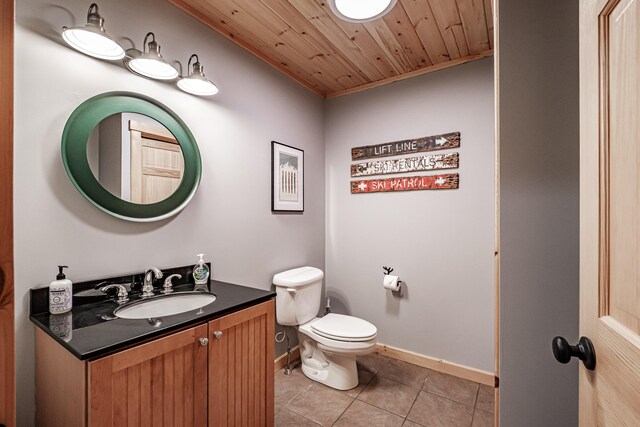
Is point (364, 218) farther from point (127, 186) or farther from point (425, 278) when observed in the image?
point (127, 186)

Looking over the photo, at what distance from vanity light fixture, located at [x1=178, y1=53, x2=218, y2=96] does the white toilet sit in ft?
4.44

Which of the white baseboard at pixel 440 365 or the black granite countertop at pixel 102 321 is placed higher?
the black granite countertop at pixel 102 321

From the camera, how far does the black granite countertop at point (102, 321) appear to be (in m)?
0.90

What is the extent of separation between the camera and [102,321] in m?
1.08

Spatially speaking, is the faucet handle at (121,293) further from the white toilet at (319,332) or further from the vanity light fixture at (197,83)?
the vanity light fixture at (197,83)

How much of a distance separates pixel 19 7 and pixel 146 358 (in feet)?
4.73

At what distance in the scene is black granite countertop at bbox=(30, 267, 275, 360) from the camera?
0.90 m

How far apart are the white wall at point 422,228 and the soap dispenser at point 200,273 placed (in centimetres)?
142

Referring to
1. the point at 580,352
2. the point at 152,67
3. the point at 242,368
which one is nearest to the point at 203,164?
the point at 152,67

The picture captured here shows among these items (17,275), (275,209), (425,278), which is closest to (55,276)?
(17,275)

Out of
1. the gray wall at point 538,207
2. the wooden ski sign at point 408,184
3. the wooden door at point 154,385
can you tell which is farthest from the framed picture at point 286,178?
the gray wall at point 538,207

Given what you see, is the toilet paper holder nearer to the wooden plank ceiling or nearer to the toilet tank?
the toilet tank

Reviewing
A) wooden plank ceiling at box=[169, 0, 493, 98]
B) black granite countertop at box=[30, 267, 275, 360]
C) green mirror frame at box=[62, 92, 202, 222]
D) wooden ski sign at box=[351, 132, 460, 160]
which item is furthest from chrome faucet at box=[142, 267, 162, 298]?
wooden ski sign at box=[351, 132, 460, 160]

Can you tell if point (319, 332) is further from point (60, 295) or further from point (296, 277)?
point (60, 295)
